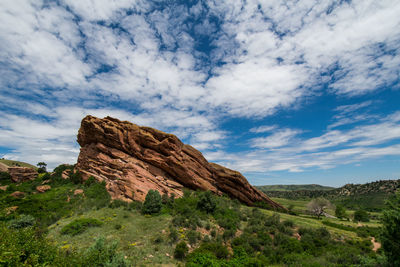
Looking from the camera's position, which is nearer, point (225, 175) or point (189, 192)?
point (189, 192)

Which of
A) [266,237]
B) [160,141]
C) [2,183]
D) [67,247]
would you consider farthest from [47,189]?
[266,237]

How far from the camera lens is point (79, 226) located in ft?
62.2

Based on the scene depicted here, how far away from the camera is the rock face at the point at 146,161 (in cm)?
3447

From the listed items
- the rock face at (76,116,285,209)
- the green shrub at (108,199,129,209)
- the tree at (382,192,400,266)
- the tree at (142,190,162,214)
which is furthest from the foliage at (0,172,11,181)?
the tree at (382,192,400,266)

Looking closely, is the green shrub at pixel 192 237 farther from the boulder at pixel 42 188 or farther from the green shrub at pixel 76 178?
the boulder at pixel 42 188

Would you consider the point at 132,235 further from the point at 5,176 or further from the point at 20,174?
the point at 5,176

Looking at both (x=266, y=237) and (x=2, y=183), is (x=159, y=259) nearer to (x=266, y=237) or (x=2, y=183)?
(x=266, y=237)

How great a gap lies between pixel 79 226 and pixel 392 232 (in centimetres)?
2833

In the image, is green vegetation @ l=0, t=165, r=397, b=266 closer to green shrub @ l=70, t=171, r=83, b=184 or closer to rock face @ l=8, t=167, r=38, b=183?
green shrub @ l=70, t=171, r=83, b=184

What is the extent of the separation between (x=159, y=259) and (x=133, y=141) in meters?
27.7

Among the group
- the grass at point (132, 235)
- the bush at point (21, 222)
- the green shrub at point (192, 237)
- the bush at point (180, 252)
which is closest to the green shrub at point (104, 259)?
the grass at point (132, 235)

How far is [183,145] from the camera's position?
136 feet

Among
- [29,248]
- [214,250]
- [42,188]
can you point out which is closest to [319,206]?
[214,250]

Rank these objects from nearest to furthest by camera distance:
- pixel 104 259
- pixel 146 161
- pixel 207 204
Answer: pixel 104 259
pixel 207 204
pixel 146 161
